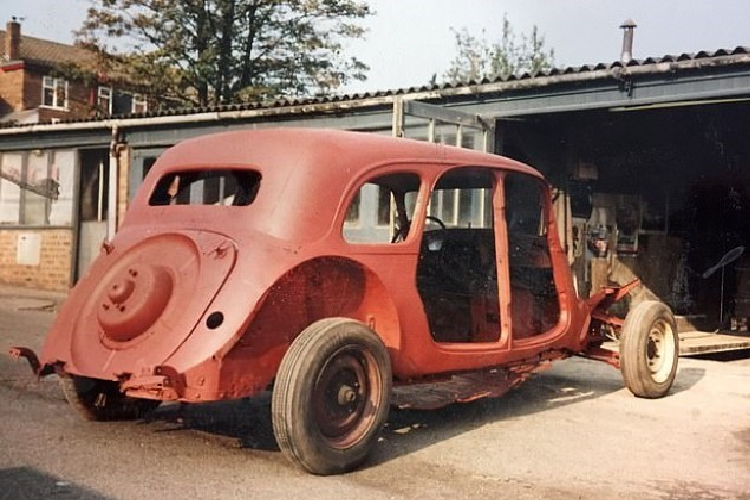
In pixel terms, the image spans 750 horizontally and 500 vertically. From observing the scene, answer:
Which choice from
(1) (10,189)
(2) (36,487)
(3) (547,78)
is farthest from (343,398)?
(1) (10,189)

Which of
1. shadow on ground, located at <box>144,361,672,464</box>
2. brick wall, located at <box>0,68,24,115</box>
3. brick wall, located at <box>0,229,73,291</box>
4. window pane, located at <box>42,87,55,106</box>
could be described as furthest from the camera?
window pane, located at <box>42,87,55,106</box>

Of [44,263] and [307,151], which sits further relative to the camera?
[44,263]

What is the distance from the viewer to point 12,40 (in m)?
44.6

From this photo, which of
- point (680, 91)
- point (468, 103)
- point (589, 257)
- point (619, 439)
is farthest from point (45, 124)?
point (619, 439)

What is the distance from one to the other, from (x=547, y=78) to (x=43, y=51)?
139ft

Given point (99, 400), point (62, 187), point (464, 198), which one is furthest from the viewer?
point (62, 187)

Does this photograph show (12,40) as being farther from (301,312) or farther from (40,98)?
(301,312)

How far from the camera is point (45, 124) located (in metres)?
17.7

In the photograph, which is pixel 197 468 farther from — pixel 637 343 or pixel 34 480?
pixel 637 343

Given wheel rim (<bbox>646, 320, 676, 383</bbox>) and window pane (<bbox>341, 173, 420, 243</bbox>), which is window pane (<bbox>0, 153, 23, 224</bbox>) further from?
wheel rim (<bbox>646, 320, 676, 383</bbox>)

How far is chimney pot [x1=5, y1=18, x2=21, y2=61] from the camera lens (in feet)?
146

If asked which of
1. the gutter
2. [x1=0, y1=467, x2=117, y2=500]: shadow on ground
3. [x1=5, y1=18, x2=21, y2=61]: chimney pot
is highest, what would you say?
[x1=5, y1=18, x2=21, y2=61]: chimney pot

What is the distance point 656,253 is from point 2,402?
1080 cm

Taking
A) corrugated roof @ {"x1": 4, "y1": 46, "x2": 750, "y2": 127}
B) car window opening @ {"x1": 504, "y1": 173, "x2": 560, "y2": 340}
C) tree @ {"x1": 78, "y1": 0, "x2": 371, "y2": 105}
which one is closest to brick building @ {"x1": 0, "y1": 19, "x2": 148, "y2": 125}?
tree @ {"x1": 78, "y1": 0, "x2": 371, "y2": 105}
